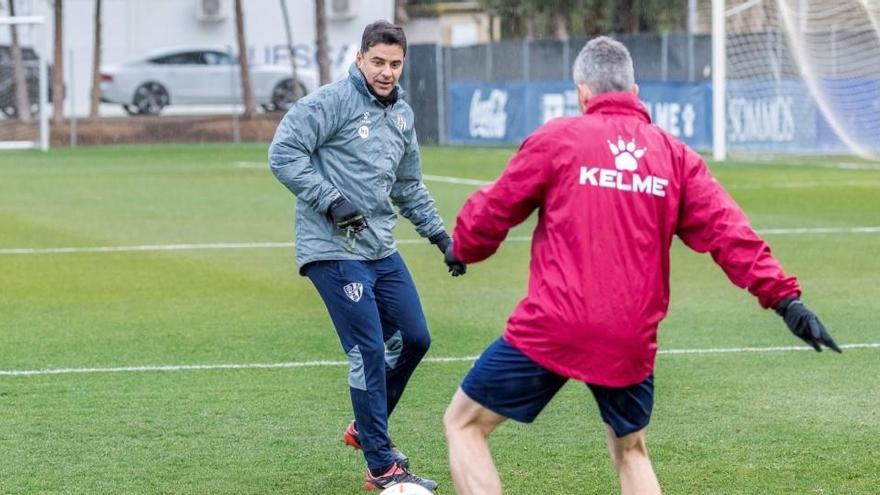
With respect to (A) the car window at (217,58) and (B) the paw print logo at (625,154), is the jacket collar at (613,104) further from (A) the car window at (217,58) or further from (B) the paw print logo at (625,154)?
(A) the car window at (217,58)

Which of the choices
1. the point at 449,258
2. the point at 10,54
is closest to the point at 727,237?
the point at 449,258

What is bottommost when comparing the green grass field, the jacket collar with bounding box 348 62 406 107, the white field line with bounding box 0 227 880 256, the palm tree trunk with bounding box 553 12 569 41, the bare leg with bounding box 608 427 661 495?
the green grass field

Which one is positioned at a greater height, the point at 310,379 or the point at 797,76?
the point at 797,76

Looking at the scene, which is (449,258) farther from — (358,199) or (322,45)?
(322,45)

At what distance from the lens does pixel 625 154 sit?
528 centimetres

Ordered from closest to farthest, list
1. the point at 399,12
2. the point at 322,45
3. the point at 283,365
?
the point at 283,365 → the point at 322,45 → the point at 399,12

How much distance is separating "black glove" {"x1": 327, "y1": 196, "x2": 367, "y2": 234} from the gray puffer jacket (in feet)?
0.09

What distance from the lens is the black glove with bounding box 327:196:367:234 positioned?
6789mm

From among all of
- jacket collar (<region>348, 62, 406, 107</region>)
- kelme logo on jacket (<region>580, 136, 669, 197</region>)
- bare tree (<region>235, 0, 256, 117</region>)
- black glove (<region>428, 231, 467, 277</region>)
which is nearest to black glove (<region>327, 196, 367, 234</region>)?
black glove (<region>428, 231, 467, 277</region>)

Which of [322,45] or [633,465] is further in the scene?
[322,45]

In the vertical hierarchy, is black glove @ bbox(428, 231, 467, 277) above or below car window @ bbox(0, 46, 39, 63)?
below

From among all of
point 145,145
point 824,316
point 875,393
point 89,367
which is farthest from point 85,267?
point 145,145

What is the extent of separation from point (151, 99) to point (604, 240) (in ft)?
152

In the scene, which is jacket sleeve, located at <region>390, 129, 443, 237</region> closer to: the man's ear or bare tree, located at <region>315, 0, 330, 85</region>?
the man's ear
